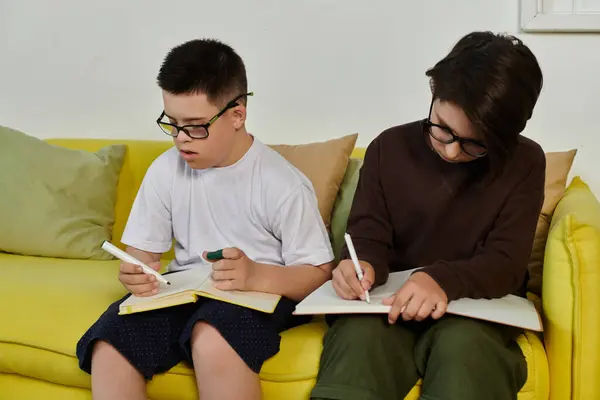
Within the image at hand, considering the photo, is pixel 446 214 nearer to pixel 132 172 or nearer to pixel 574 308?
pixel 574 308

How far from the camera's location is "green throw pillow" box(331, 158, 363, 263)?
6.31 feet

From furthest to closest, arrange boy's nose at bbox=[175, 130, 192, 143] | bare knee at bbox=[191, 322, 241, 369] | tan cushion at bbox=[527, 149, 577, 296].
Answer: tan cushion at bbox=[527, 149, 577, 296], boy's nose at bbox=[175, 130, 192, 143], bare knee at bbox=[191, 322, 241, 369]

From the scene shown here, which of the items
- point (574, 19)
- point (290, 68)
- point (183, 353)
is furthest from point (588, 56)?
point (183, 353)

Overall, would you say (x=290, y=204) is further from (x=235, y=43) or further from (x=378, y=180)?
(x=235, y=43)

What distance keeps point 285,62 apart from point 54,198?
782mm

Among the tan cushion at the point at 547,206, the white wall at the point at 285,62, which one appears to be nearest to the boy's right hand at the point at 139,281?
the tan cushion at the point at 547,206

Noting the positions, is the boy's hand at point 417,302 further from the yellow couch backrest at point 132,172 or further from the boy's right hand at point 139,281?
the yellow couch backrest at point 132,172

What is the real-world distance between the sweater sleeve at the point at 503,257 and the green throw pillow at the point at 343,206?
1.55ft

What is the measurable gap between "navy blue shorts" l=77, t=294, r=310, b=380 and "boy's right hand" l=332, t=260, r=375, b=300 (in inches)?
5.9

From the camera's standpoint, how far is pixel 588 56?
209 cm

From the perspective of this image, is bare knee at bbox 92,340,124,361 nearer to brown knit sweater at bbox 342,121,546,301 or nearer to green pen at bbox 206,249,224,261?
green pen at bbox 206,249,224,261

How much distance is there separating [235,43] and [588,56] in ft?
3.36

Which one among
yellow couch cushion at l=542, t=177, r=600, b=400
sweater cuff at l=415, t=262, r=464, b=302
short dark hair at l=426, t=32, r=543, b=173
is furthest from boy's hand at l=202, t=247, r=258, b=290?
yellow couch cushion at l=542, t=177, r=600, b=400

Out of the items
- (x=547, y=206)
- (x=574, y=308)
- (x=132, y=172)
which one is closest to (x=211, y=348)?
(x=574, y=308)
